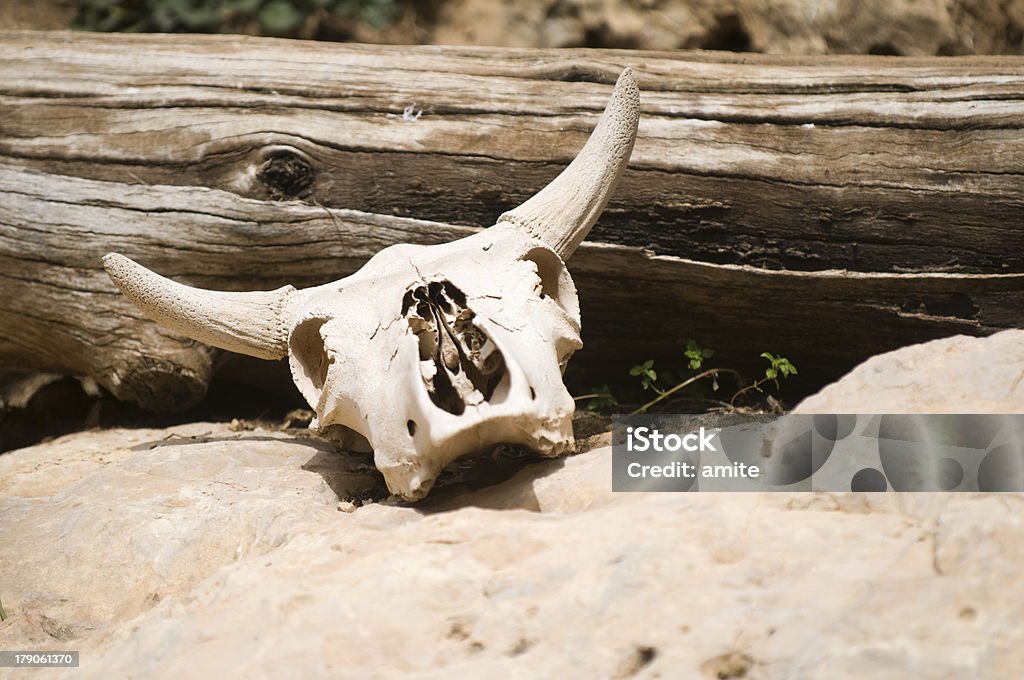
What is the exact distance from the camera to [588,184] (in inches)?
108

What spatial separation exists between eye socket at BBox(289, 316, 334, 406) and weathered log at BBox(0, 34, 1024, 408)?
0.83 metres

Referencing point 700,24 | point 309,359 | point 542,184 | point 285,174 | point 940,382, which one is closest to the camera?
point 940,382

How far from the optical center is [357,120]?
3455 millimetres

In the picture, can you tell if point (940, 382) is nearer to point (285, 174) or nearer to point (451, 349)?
point (451, 349)

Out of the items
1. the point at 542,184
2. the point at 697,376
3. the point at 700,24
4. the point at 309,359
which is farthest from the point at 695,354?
the point at 700,24

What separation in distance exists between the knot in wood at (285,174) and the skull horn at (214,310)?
2.78 ft

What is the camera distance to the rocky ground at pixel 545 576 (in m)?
1.58

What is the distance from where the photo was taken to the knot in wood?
3396 mm

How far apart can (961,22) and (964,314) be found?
3259mm

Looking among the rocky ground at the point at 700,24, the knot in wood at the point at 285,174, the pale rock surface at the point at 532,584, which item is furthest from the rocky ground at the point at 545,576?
the rocky ground at the point at 700,24

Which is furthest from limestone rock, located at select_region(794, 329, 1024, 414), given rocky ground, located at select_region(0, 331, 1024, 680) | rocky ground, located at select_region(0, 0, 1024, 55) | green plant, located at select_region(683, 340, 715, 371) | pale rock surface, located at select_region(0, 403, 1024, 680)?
rocky ground, located at select_region(0, 0, 1024, 55)

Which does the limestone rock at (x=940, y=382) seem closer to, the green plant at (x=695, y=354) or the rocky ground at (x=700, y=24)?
the green plant at (x=695, y=354)

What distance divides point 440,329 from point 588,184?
712 millimetres

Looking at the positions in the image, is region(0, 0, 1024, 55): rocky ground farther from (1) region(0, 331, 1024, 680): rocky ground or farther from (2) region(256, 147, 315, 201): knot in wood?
(1) region(0, 331, 1024, 680): rocky ground
